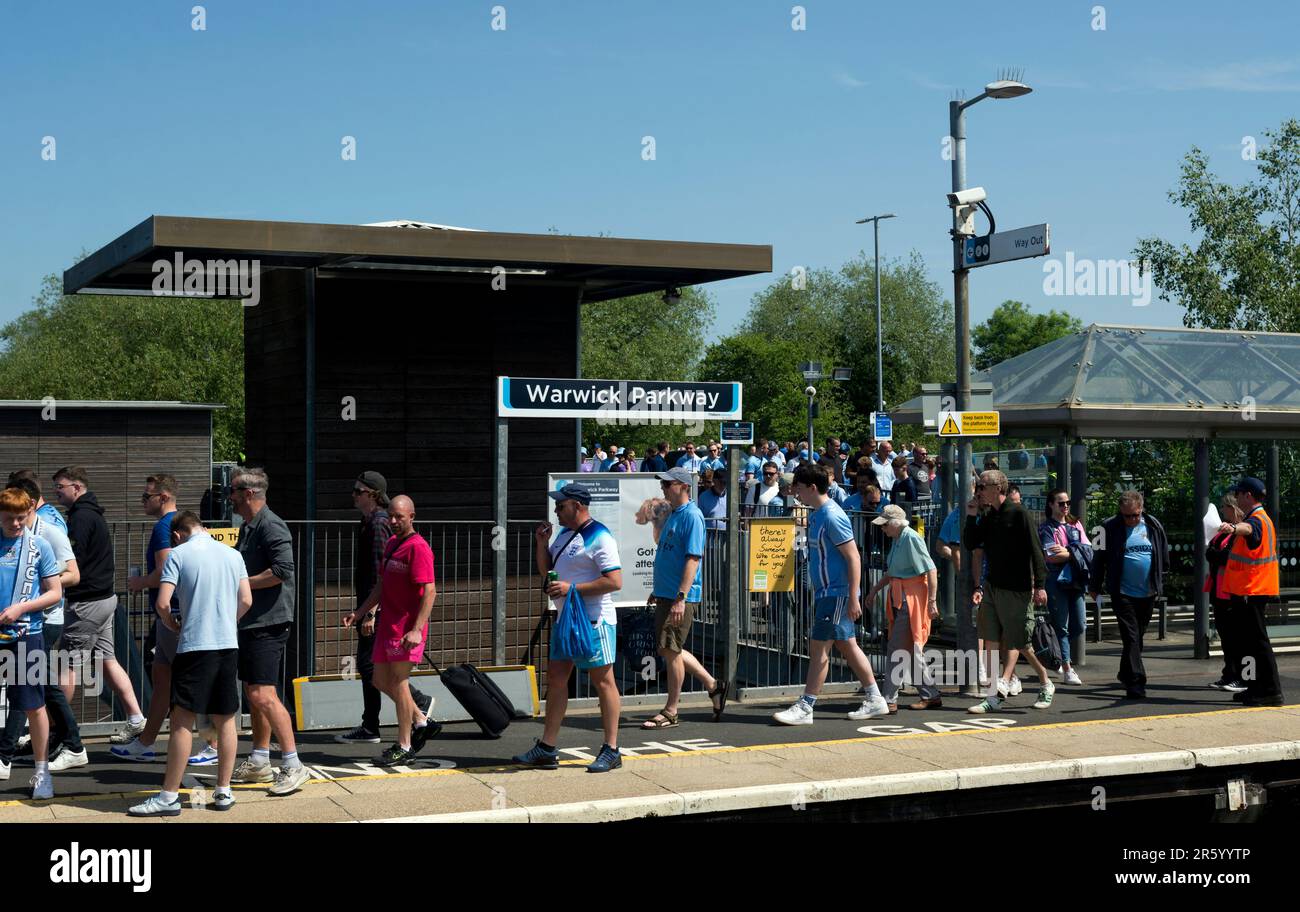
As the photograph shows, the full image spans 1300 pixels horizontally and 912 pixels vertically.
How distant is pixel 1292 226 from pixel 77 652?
34.5 meters

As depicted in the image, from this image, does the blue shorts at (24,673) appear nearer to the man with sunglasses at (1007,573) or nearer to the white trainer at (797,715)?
the white trainer at (797,715)

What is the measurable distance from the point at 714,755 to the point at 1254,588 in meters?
5.28

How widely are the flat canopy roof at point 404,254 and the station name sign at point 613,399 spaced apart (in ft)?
5.82

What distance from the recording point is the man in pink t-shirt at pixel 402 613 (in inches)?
341

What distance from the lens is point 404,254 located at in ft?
38.3

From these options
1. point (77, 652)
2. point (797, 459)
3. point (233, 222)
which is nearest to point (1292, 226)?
point (797, 459)

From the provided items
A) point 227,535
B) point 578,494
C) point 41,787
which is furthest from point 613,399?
point 41,787

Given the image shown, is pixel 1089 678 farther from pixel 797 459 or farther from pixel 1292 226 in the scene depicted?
pixel 1292 226
